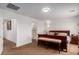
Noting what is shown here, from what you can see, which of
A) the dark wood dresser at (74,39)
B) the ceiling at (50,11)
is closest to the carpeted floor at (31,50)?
the dark wood dresser at (74,39)

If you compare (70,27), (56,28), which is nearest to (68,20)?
(70,27)

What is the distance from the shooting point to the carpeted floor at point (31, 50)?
178 cm

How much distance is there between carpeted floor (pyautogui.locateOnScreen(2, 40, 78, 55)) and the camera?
1.78 metres

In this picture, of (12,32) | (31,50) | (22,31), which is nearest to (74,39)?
(31,50)

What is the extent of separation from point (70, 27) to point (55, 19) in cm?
33

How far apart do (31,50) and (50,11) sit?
0.85m

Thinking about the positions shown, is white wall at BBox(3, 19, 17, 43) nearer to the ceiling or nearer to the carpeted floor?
the carpeted floor

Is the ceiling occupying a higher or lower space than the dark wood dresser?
higher

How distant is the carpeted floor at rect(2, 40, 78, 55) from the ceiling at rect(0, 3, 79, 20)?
1.92 ft

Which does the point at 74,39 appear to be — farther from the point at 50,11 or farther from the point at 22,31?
the point at 22,31

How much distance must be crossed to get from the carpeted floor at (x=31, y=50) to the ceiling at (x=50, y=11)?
0.58m

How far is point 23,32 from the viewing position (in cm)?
187

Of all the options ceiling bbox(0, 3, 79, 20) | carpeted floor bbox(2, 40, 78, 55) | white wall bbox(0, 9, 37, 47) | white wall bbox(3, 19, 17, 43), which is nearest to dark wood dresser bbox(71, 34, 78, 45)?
carpeted floor bbox(2, 40, 78, 55)
